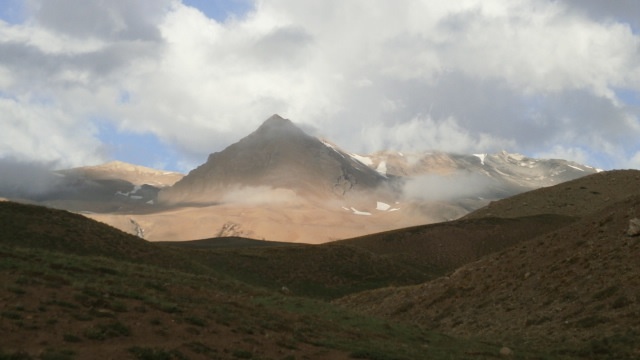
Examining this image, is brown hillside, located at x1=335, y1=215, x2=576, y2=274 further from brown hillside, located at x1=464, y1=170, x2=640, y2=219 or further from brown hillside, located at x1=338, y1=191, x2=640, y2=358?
brown hillside, located at x1=338, y1=191, x2=640, y2=358

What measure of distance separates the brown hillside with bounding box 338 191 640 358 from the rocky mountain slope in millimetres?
53

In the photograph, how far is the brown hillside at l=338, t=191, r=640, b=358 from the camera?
88.5 ft

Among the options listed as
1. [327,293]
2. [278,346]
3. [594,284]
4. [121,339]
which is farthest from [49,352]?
[327,293]

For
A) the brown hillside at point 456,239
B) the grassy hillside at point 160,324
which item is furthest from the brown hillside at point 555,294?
the brown hillside at point 456,239

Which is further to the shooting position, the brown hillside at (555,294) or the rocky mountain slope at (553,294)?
the rocky mountain slope at (553,294)

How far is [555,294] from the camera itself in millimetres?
32031

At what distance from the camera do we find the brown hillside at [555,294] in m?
27.0

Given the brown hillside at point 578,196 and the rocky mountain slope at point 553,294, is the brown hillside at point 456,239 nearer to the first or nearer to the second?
the brown hillside at point 578,196

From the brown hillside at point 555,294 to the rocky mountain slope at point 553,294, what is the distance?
53 mm

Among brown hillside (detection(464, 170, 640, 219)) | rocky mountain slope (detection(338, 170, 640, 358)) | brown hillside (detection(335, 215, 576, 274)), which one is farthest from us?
brown hillside (detection(464, 170, 640, 219))

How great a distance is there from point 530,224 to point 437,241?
485 inches

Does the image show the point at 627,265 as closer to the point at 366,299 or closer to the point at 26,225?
the point at 366,299

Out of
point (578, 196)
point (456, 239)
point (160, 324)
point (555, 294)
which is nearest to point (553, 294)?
point (555, 294)

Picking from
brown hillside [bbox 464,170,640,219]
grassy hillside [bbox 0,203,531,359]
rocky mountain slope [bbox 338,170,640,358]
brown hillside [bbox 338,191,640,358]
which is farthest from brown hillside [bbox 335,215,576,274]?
grassy hillside [bbox 0,203,531,359]
